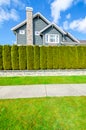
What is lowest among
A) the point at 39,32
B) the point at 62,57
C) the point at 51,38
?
the point at 62,57

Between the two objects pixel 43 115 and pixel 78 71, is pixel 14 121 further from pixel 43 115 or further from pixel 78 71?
pixel 78 71

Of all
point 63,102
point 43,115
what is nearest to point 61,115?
A: point 43,115

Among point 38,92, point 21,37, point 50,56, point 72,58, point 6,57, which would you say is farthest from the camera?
point 21,37

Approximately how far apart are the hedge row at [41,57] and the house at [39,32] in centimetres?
1160

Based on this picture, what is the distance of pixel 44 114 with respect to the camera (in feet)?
17.4

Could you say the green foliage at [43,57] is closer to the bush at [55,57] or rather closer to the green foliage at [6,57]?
the bush at [55,57]

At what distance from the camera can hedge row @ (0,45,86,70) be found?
16531 mm

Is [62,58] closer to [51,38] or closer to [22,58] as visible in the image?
[22,58]

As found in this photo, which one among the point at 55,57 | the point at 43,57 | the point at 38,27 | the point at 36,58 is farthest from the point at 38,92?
the point at 38,27

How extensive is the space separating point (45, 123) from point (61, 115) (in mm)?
694

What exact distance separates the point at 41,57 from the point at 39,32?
43.1 feet

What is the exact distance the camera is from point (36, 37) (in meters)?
30.3

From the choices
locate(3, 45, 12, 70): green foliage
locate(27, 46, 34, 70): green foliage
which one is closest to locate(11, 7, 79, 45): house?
locate(27, 46, 34, 70): green foliage

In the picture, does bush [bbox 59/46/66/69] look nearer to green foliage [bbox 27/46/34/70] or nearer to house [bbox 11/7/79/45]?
green foliage [bbox 27/46/34/70]
